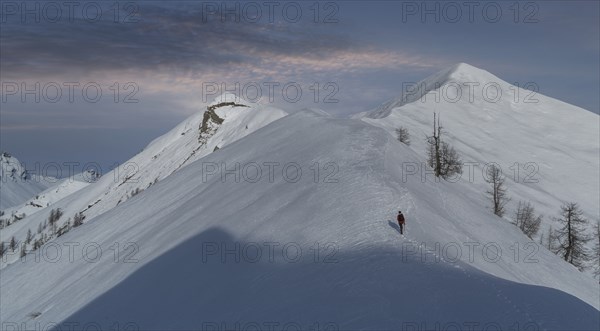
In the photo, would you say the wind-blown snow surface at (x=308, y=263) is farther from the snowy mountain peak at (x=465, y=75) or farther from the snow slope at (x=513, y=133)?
the snowy mountain peak at (x=465, y=75)

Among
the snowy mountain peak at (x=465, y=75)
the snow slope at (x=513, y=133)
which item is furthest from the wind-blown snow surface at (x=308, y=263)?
the snowy mountain peak at (x=465, y=75)

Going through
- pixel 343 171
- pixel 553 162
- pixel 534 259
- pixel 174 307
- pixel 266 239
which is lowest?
pixel 553 162

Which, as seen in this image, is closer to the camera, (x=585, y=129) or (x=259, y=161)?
(x=259, y=161)

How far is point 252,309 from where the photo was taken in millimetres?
16312

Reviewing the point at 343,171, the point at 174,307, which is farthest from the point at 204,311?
the point at 343,171

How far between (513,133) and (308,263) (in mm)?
104934

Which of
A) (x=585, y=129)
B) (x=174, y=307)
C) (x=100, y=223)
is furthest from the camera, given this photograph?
(x=585, y=129)

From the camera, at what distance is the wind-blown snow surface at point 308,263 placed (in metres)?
15.1

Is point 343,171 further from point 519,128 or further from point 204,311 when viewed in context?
point 519,128

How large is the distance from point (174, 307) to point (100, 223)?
106ft

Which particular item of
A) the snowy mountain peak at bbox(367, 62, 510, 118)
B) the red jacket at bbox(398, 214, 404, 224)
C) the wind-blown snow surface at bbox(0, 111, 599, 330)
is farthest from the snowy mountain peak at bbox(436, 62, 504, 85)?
the red jacket at bbox(398, 214, 404, 224)

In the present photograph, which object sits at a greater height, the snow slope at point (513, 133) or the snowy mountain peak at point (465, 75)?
the snowy mountain peak at point (465, 75)

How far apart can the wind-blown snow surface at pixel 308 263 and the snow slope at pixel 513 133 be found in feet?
79.2

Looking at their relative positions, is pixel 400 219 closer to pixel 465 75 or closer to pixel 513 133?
pixel 513 133
